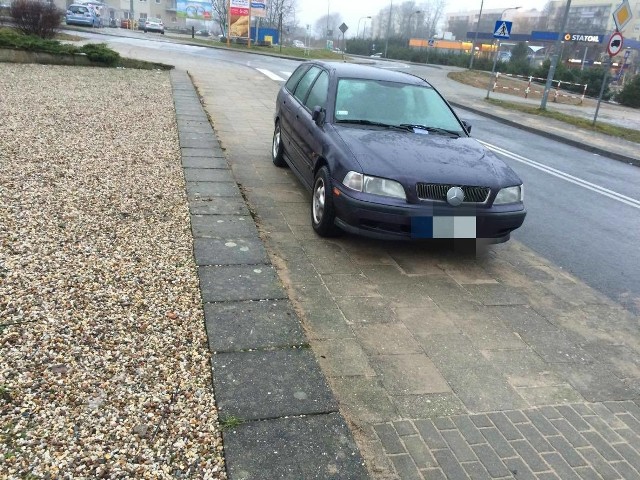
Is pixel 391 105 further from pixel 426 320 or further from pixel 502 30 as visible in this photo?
pixel 502 30

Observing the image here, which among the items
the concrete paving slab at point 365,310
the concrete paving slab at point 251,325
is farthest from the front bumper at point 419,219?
the concrete paving slab at point 251,325

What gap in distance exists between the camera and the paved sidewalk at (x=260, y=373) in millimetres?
2367

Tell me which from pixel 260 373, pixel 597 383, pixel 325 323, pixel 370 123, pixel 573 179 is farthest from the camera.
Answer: pixel 573 179

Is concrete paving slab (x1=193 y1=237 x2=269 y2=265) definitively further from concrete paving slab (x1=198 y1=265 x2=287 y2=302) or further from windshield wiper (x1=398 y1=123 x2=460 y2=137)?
windshield wiper (x1=398 y1=123 x2=460 y2=137)

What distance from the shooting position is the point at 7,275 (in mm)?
3730

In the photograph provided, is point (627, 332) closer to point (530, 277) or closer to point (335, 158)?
point (530, 277)

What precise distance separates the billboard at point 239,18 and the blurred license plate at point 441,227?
123ft

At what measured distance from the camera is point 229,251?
4.39m

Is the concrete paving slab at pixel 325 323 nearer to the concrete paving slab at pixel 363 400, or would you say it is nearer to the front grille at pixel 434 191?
the concrete paving slab at pixel 363 400

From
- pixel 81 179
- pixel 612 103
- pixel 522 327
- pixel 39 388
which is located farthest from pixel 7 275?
pixel 612 103

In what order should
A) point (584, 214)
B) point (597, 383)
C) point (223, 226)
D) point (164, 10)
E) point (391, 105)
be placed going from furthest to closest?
point (164, 10) < point (584, 214) < point (391, 105) < point (223, 226) < point (597, 383)

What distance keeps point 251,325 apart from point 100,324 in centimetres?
92

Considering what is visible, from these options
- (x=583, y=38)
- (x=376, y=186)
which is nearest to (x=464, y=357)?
(x=376, y=186)

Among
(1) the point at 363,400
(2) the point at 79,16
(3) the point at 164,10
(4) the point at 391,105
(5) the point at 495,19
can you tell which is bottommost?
(1) the point at 363,400
